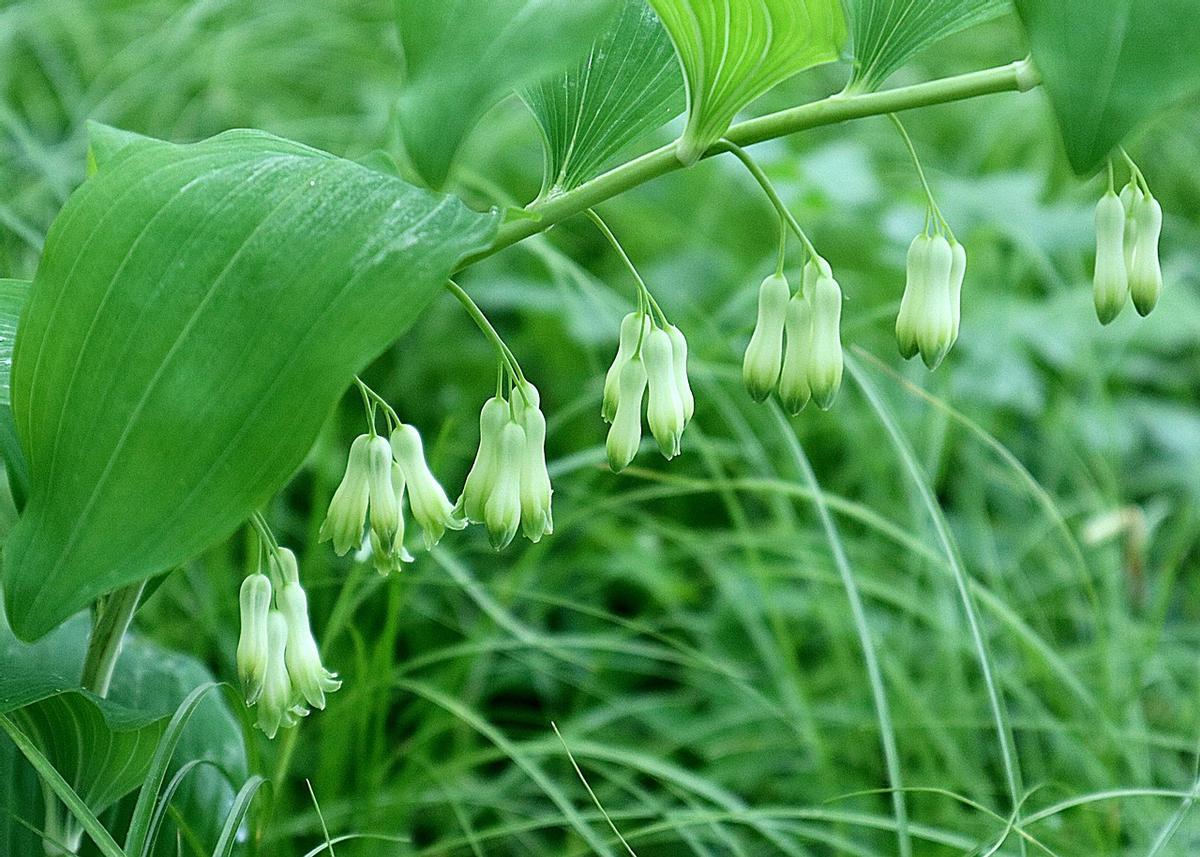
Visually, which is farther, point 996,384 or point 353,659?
point 996,384

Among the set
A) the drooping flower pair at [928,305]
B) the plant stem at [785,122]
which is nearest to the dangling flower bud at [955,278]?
the drooping flower pair at [928,305]

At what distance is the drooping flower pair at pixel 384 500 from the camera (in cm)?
82

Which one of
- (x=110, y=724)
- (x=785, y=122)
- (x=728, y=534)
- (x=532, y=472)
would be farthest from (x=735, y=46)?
(x=728, y=534)

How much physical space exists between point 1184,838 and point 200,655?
1.23 m

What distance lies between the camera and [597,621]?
1.90 meters

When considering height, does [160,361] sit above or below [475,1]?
below

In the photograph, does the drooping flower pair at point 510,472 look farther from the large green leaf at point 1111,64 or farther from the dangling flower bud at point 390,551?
the large green leaf at point 1111,64

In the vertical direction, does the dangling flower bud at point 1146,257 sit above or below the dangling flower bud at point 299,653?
above

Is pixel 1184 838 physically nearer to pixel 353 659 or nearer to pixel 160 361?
pixel 353 659

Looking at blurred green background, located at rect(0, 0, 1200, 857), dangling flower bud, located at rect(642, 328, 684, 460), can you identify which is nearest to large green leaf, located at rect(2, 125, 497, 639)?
dangling flower bud, located at rect(642, 328, 684, 460)

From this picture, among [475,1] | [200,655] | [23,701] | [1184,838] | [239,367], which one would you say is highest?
[475,1]

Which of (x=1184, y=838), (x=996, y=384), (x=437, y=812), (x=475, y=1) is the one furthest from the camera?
(x=996, y=384)

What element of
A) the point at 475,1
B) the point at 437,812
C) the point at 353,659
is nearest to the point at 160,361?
the point at 475,1

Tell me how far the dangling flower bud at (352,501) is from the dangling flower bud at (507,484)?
0.09 metres
